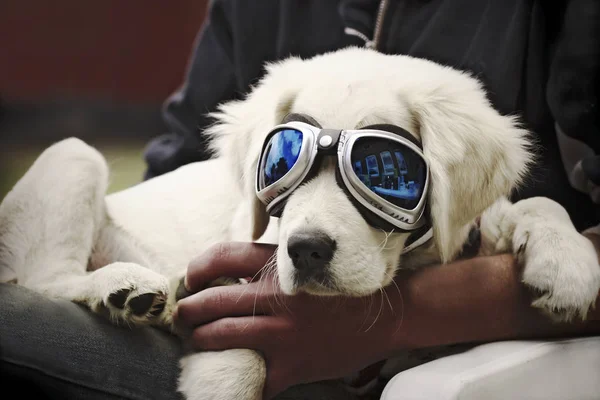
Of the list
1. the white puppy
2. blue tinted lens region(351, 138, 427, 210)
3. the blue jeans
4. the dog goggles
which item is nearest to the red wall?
the white puppy

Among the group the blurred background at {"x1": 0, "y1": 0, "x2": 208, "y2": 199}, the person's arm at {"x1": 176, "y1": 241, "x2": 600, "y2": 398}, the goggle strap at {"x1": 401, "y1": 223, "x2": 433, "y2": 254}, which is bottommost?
the person's arm at {"x1": 176, "y1": 241, "x2": 600, "y2": 398}

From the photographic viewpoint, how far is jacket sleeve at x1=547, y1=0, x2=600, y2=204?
131cm

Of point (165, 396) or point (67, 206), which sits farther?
point (67, 206)

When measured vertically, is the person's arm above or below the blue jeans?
below

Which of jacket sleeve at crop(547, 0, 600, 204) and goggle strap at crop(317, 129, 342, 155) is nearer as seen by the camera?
goggle strap at crop(317, 129, 342, 155)

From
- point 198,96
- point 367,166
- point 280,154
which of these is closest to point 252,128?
point 280,154

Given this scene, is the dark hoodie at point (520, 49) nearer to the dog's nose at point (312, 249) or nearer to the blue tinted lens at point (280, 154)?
the blue tinted lens at point (280, 154)

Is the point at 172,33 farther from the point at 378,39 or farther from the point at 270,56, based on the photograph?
the point at 378,39

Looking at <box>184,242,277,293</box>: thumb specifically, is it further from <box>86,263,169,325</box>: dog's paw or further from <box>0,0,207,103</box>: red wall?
<box>0,0,207,103</box>: red wall

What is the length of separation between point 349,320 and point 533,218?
0.44 metres

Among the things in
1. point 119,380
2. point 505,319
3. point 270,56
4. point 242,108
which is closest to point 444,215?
point 505,319

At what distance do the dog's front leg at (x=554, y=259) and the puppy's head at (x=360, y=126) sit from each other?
10 centimetres

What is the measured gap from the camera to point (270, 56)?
5.89 ft

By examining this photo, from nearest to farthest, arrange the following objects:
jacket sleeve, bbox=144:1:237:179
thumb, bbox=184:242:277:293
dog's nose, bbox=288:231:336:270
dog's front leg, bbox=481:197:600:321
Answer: dog's nose, bbox=288:231:336:270 → dog's front leg, bbox=481:197:600:321 → thumb, bbox=184:242:277:293 → jacket sleeve, bbox=144:1:237:179
